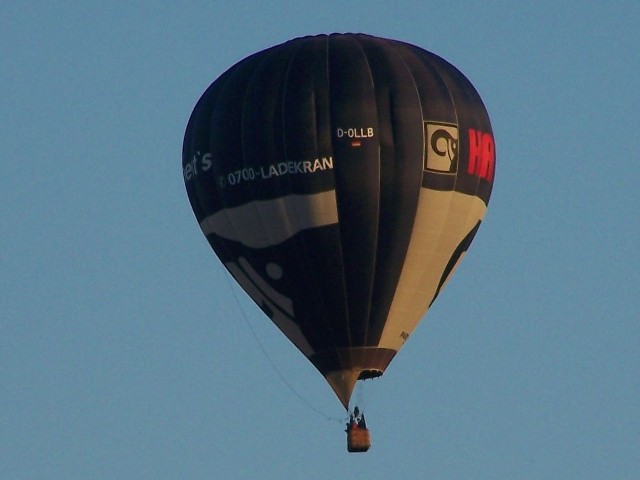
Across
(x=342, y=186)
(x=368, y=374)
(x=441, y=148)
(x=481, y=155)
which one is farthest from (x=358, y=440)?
(x=481, y=155)

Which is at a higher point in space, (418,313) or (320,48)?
(320,48)

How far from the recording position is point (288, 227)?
236 feet

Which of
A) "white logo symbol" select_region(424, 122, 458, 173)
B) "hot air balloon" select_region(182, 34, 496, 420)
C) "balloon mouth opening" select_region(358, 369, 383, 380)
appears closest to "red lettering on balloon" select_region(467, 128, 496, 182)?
"hot air balloon" select_region(182, 34, 496, 420)

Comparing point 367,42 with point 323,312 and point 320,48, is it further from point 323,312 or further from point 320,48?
point 323,312

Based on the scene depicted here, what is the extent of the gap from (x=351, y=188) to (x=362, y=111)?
149cm

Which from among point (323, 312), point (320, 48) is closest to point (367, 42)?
point (320, 48)

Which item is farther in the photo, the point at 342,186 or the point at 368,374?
the point at 368,374

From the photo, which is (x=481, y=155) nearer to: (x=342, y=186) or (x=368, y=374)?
(x=342, y=186)

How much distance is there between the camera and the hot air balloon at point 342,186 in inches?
2822

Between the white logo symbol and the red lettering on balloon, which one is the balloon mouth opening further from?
the red lettering on balloon

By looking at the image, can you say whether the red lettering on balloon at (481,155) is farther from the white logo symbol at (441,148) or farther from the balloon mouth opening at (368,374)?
the balloon mouth opening at (368,374)

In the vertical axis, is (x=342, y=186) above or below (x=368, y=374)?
above

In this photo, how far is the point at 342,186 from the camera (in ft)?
235

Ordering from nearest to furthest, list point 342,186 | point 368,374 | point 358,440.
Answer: point 342,186, point 358,440, point 368,374
